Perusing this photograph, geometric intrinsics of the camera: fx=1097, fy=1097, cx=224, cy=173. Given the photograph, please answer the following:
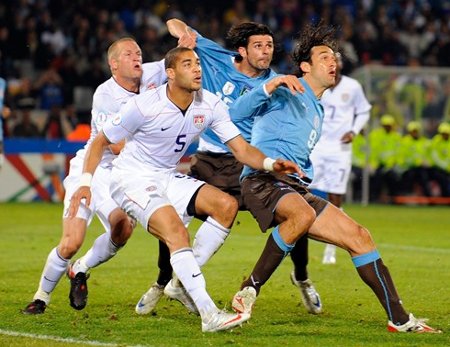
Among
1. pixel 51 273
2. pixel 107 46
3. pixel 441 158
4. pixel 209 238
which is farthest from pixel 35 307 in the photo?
pixel 107 46

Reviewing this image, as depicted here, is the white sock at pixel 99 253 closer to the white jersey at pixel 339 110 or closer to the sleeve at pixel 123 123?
the sleeve at pixel 123 123

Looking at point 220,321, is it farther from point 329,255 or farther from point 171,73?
point 329,255

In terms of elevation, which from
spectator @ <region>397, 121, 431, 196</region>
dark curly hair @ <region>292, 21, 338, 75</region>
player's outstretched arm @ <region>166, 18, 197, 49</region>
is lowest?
spectator @ <region>397, 121, 431, 196</region>

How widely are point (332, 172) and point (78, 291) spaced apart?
18.8 feet

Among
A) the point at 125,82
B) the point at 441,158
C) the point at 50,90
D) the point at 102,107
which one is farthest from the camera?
the point at 50,90

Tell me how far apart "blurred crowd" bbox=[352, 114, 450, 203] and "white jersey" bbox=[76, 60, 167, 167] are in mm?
14050

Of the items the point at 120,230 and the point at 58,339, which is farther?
the point at 120,230

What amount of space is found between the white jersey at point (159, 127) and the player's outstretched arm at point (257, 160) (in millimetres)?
90

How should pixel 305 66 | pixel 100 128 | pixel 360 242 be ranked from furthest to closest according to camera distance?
1. pixel 100 128
2. pixel 305 66
3. pixel 360 242

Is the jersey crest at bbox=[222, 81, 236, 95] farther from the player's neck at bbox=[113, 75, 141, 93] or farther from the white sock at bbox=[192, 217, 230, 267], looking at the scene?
the white sock at bbox=[192, 217, 230, 267]

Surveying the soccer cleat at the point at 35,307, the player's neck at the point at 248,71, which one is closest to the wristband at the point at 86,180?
the soccer cleat at the point at 35,307

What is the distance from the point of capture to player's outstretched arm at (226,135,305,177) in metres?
7.50

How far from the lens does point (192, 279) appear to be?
734 cm

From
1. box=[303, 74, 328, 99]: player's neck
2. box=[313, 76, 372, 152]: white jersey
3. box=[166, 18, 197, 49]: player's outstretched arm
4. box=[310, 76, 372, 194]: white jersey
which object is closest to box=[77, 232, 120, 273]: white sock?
box=[166, 18, 197, 49]: player's outstretched arm
